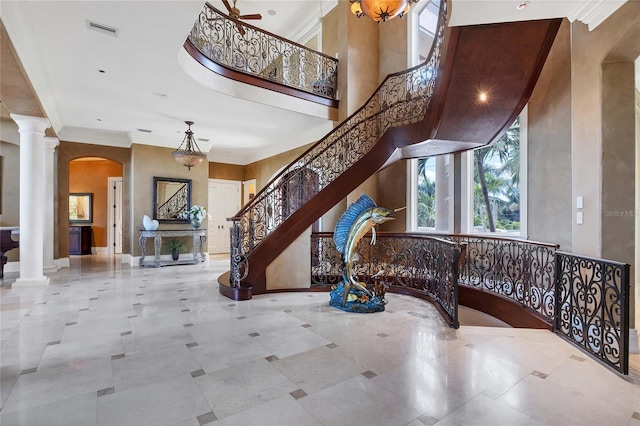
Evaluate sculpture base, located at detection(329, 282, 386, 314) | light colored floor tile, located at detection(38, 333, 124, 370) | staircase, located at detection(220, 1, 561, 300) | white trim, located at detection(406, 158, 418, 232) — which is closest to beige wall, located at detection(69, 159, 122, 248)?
staircase, located at detection(220, 1, 561, 300)

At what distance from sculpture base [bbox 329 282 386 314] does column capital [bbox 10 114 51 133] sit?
20.7 feet

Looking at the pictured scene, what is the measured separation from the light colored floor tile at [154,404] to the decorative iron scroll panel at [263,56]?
16.2ft

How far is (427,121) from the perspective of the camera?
4.91 m

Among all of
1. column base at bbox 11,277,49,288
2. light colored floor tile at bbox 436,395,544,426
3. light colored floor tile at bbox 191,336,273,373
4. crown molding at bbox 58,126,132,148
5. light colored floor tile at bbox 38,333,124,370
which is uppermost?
crown molding at bbox 58,126,132,148

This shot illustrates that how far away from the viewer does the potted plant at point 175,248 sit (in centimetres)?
870

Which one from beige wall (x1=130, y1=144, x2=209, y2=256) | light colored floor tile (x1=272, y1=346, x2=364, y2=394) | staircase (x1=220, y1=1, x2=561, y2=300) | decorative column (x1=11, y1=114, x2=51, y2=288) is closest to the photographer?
light colored floor tile (x1=272, y1=346, x2=364, y2=394)

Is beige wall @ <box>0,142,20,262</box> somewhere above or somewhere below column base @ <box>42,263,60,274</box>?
above

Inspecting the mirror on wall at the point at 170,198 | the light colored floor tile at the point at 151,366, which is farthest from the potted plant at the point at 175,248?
the light colored floor tile at the point at 151,366

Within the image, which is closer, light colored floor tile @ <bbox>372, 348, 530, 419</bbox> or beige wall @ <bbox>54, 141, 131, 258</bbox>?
light colored floor tile @ <bbox>372, 348, 530, 419</bbox>

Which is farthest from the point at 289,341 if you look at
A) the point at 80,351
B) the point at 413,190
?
the point at 413,190

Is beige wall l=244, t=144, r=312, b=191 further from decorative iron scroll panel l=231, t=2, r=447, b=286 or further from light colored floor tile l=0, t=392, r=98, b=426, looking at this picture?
light colored floor tile l=0, t=392, r=98, b=426

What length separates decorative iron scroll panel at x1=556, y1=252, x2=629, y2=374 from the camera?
278 cm

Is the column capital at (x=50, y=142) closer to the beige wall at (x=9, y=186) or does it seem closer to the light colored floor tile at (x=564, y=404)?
the beige wall at (x=9, y=186)

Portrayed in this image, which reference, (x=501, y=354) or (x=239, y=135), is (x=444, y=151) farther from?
(x=239, y=135)
